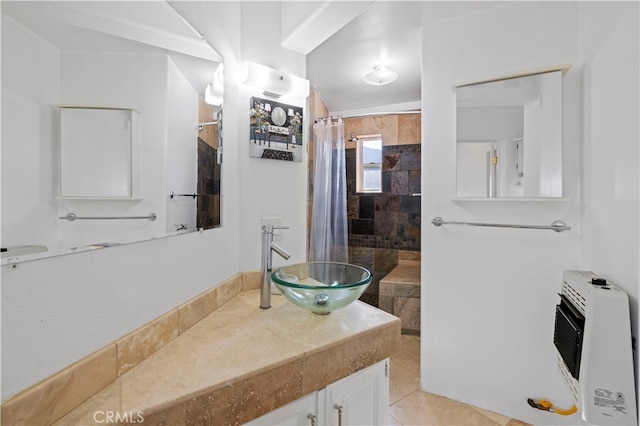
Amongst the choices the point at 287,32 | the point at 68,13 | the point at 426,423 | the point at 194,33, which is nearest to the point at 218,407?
the point at 68,13

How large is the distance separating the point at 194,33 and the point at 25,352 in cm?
105

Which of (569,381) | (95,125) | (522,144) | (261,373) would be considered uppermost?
(522,144)

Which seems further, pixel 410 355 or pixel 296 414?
pixel 410 355

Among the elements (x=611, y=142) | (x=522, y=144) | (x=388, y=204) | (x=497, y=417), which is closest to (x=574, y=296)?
(x=611, y=142)

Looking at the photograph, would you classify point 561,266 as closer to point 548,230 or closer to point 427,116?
point 548,230

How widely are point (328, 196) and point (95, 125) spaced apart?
2.27 metres

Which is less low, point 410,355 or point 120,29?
point 120,29

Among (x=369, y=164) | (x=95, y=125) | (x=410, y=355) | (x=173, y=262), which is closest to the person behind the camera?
(x=95, y=125)

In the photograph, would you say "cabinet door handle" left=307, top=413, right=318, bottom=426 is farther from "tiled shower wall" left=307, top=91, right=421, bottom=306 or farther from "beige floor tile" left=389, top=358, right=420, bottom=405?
"tiled shower wall" left=307, top=91, right=421, bottom=306

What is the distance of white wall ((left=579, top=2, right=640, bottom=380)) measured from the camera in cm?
100

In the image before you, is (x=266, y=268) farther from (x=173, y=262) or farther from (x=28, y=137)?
(x=28, y=137)

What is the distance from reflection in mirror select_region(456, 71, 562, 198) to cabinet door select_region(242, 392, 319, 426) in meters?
1.35

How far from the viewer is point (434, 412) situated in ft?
5.37

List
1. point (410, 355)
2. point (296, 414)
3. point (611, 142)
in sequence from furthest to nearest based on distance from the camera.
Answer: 1. point (410, 355)
2. point (611, 142)
3. point (296, 414)
